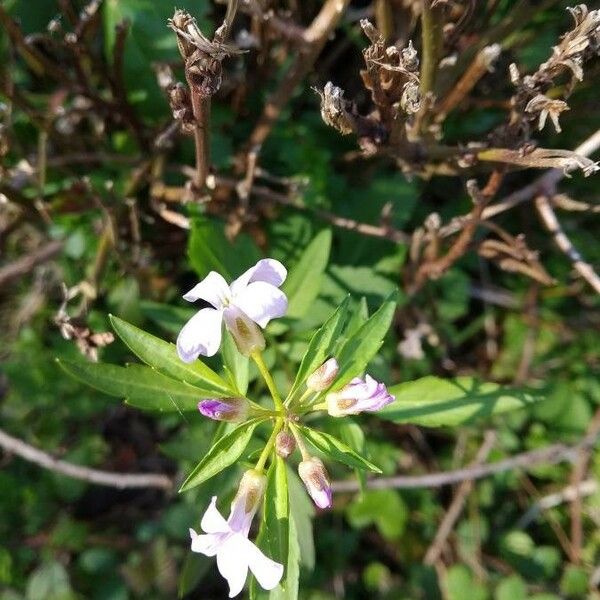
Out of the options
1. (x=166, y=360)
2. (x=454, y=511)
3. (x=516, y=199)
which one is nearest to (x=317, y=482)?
(x=166, y=360)

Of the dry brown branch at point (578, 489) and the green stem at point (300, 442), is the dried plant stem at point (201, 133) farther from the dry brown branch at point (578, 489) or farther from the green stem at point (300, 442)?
the dry brown branch at point (578, 489)

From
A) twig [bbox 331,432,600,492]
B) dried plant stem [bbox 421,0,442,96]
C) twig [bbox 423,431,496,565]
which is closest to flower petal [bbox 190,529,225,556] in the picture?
twig [bbox 331,432,600,492]

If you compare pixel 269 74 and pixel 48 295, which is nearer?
pixel 269 74

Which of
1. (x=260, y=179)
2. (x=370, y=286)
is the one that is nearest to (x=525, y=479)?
(x=370, y=286)

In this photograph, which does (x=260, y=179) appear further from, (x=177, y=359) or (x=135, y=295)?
(x=177, y=359)

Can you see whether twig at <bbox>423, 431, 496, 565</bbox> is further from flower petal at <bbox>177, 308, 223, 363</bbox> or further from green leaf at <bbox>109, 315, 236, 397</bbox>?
flower petal at <bbox>177, 308, 223, 363</bbox>

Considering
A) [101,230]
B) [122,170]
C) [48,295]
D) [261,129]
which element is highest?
[261,129]
